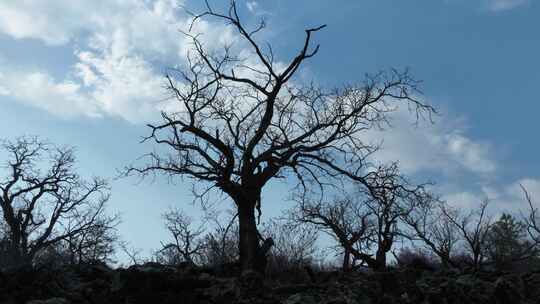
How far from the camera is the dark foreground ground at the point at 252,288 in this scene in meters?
6.37

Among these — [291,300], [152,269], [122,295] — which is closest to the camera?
[291,300]

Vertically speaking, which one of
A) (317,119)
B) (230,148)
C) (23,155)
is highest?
(23,155)

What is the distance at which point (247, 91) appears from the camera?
14.9 meters

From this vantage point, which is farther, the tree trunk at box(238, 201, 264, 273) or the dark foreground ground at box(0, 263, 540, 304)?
the tree trunk at box(238, 201, 264, 273)

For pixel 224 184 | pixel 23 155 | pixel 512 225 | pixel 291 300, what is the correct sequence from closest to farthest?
1. pixel 291 300
2. pixel 224 184
3. pixel 23 155
4. pixel 512 225

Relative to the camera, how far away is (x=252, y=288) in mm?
7145

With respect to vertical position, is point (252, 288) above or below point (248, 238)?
below

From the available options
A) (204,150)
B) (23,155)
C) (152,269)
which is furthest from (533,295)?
(23,155)

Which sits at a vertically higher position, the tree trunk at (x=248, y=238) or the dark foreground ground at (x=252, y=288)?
the tree trunk at (x=248, y=238)

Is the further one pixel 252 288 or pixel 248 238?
pixel 248 238

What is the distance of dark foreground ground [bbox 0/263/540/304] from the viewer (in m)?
6.37

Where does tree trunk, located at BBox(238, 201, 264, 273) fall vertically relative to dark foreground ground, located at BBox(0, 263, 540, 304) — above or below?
above

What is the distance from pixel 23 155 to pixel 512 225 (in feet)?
225

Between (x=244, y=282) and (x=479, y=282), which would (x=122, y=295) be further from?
(x=479, y=282)
